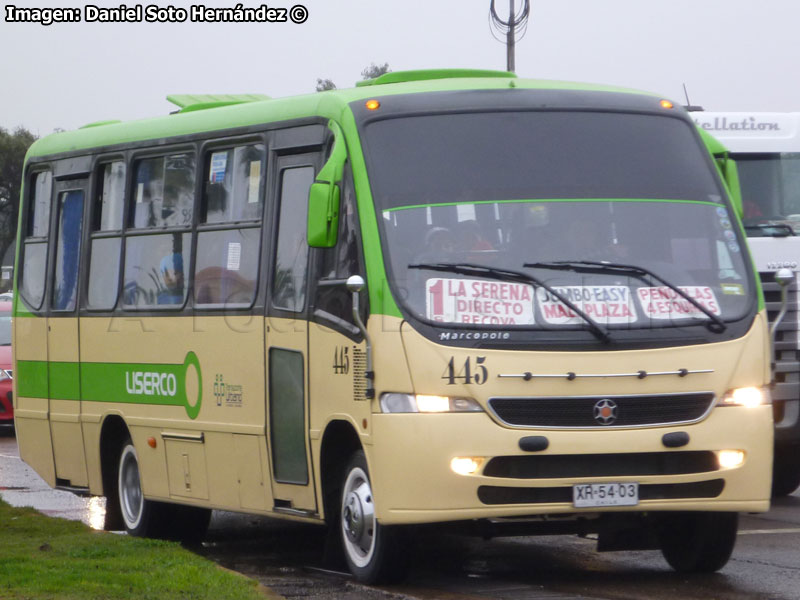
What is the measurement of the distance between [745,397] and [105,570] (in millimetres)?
3705

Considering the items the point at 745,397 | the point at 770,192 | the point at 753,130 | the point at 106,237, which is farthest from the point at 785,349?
the point at 106,237

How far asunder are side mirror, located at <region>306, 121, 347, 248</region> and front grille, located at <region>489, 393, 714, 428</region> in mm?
1380

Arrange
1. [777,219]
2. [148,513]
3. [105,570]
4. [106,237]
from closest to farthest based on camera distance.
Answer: [105,570]
[148,513]
[106,237]
[777,219]

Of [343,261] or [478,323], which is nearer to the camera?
[478,323]

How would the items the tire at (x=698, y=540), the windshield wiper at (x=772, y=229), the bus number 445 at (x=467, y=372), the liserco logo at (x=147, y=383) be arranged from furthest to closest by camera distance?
the windshield wiper at (x=772, y=229) < the liserco logo at (x=147, y=383) < the tire at (x=698, y=540) < the bus number 445 at (x=467, y=372)

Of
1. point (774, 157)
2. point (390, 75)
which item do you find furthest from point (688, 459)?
point (774, 157)

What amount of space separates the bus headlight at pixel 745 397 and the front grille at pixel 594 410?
0.33 feet

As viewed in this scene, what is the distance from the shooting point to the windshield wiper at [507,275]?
29.6ft

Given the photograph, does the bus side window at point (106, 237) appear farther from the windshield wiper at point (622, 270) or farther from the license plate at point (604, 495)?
the license plate at point (604, 495)

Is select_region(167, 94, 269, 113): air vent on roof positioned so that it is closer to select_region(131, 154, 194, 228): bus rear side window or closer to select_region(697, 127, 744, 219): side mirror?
select_region(131, 154, 194, 228): bus rear side window

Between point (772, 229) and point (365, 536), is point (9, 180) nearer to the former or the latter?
point (772, 229)

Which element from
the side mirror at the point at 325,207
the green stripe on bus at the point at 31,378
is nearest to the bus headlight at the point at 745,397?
the side mirror at the point at 325,207

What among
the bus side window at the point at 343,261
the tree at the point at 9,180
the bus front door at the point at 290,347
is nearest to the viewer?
the bus side window at the point at 343,261

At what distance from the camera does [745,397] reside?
9211 millimetres
